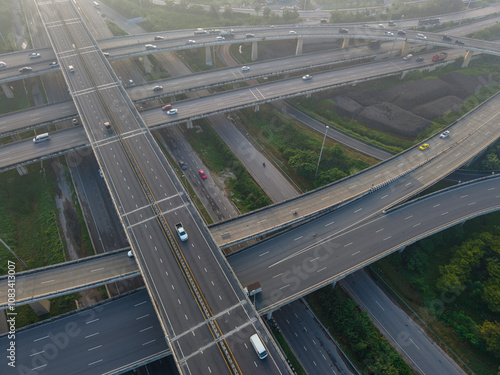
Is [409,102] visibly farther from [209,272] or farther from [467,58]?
[209,272]

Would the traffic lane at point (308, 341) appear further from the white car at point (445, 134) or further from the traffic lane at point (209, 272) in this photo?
the white car at point (445, 134)

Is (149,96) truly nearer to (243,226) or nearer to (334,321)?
(243,226)

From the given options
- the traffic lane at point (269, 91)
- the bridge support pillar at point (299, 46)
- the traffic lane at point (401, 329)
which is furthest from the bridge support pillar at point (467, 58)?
the traffic lane at point (401, 329)

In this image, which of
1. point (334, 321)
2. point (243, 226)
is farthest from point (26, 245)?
point (334, 321)

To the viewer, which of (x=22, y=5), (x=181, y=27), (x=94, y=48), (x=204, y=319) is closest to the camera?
(x=204, y=319)

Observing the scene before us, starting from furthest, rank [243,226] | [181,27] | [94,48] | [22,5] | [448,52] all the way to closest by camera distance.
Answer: [22,5] < [181,27] < [448,52] < [94,48] < [243,226]

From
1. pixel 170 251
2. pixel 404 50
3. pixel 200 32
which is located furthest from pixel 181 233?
pixel 404 50
